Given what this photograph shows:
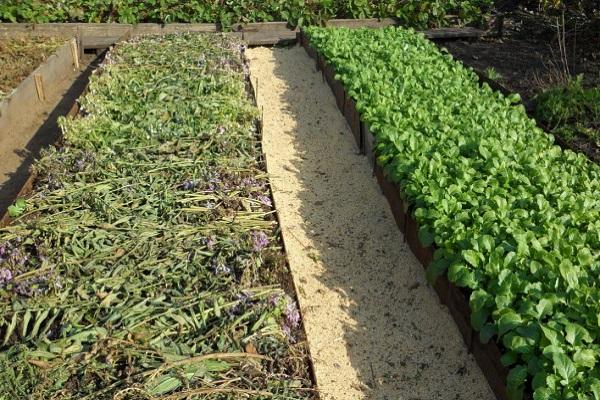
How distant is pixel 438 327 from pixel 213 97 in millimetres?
3874

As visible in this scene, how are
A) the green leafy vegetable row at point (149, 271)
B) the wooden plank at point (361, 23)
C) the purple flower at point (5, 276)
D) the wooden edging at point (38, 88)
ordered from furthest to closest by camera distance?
the wooden plank at point (361, 23), the wooden edging at point (38, 88), the purple flower at point (5, 276), the green leafy vegetable row at point (149, 271)

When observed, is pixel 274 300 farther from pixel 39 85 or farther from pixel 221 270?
pixel 39 85

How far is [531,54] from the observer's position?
10586 mm

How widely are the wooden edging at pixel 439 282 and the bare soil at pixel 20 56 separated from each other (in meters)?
4.40

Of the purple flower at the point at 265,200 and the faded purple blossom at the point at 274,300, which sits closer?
the faded purple blossom at the point at 274,300

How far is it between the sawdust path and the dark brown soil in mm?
2529

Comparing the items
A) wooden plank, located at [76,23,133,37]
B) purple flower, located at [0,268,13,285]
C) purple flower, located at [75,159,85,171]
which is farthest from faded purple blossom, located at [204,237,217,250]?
wooden plank, located at [76,23,133,37]

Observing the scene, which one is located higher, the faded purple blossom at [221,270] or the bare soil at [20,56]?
the faded purple blossom at [221,270]

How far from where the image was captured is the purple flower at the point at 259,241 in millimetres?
4328

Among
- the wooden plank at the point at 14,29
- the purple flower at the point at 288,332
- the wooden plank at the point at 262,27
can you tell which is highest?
the purple flower at the point at 288,332

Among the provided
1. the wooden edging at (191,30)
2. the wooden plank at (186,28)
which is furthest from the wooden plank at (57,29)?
the wooden plank at (186,28)

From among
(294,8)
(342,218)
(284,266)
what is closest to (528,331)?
(284,266)

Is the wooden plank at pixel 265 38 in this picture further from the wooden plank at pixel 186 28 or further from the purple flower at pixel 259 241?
the purple flower at pixel 259 241

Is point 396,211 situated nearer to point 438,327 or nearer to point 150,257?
point 438,327
